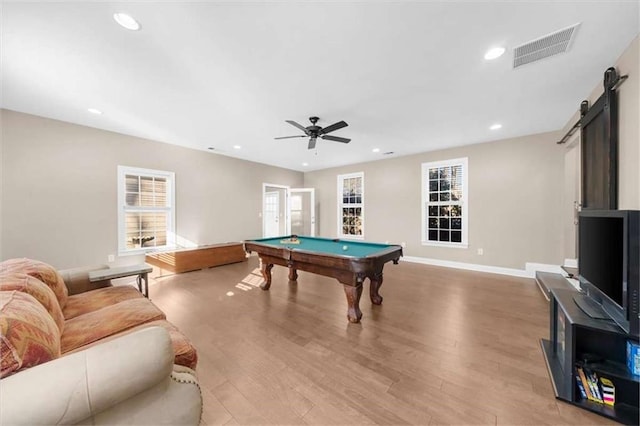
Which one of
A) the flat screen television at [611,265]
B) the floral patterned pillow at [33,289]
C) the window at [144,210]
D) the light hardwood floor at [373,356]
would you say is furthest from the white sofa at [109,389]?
the window at [144,210]

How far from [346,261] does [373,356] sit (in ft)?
2.89

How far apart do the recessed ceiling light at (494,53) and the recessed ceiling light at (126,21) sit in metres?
2.89

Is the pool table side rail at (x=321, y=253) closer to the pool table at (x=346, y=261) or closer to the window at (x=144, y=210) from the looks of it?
the pool table at (x=346, y=261)

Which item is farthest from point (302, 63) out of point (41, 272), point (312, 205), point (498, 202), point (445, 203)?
point (312, 205)

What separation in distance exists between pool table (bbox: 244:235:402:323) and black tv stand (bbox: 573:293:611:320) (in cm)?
151

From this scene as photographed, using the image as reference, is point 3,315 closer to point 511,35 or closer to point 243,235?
point 511,35

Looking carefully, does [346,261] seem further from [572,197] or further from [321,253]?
[572,197]

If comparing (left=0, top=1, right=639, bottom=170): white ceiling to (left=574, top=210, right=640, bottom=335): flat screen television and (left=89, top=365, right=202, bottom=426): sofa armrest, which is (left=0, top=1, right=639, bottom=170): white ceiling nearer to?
(left=574, top=210, right=640, bottom=335): flat screen television

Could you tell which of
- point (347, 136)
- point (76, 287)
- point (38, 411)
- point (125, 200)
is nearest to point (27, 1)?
point (76, 287)

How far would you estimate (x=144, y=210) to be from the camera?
4.48 meters

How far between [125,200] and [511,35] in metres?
5.79

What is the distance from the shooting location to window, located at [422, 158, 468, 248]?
16.3 ft

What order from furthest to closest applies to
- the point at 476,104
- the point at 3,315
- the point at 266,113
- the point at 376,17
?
the point at 266,113
the point at 476,104
the point at 376,17
the point at 3,315

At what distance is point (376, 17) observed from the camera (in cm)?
168
